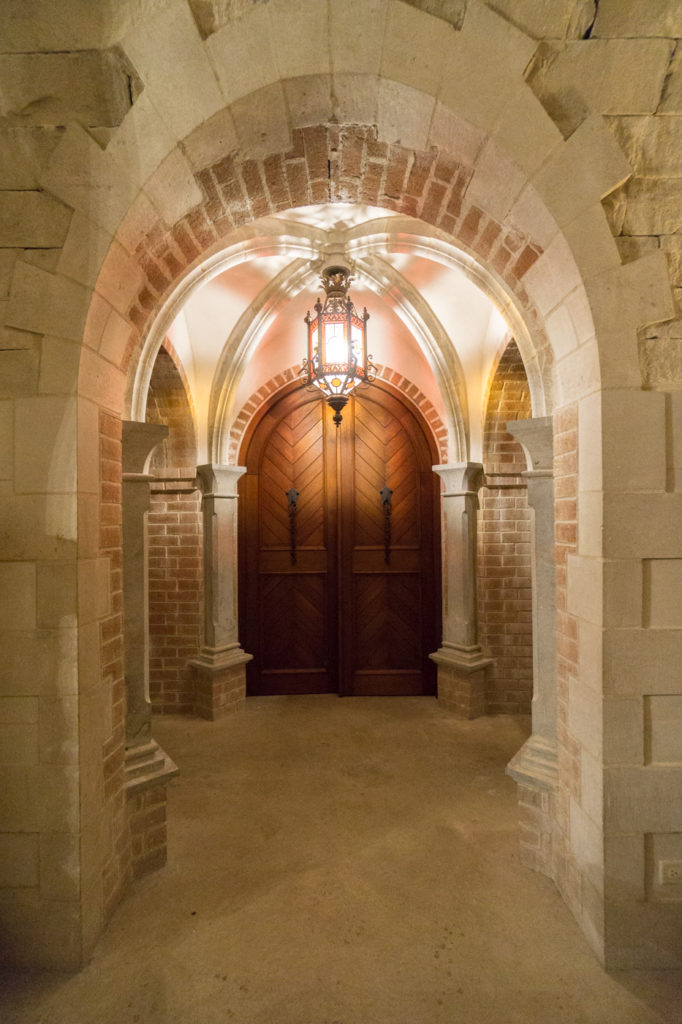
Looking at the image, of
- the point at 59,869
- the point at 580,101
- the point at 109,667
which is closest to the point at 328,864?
the point at 59,869

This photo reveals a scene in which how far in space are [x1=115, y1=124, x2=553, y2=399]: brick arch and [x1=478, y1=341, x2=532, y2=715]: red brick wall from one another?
86.4 inches

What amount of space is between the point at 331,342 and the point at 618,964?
3492 millimetres

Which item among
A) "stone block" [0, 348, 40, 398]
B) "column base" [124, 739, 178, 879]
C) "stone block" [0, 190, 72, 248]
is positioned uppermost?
"stone block" [0, 190, 72, 248]

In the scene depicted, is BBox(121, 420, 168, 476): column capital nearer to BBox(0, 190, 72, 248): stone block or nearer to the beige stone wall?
the beige stone wall

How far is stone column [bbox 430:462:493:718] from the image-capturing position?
182 inches

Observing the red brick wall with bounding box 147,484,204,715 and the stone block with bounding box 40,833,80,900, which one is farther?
the red brick wall with bounding box 147,484,204,715

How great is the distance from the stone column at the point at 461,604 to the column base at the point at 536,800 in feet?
6.85

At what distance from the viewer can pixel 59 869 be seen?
1.88 meters

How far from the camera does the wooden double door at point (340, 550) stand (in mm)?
5230

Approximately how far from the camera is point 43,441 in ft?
6.17

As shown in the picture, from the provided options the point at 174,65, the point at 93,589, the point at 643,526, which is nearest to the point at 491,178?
the point at 174,65

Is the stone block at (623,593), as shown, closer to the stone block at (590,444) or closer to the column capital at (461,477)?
the stone block at (590,444)

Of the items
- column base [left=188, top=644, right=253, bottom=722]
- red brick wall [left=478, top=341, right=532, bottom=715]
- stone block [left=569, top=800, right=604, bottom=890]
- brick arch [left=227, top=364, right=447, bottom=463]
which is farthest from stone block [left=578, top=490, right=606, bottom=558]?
column base [left=188, top=644, right=253, bottom=722]

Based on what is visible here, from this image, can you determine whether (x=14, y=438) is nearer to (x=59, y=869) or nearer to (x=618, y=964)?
(x=59, y=869)
